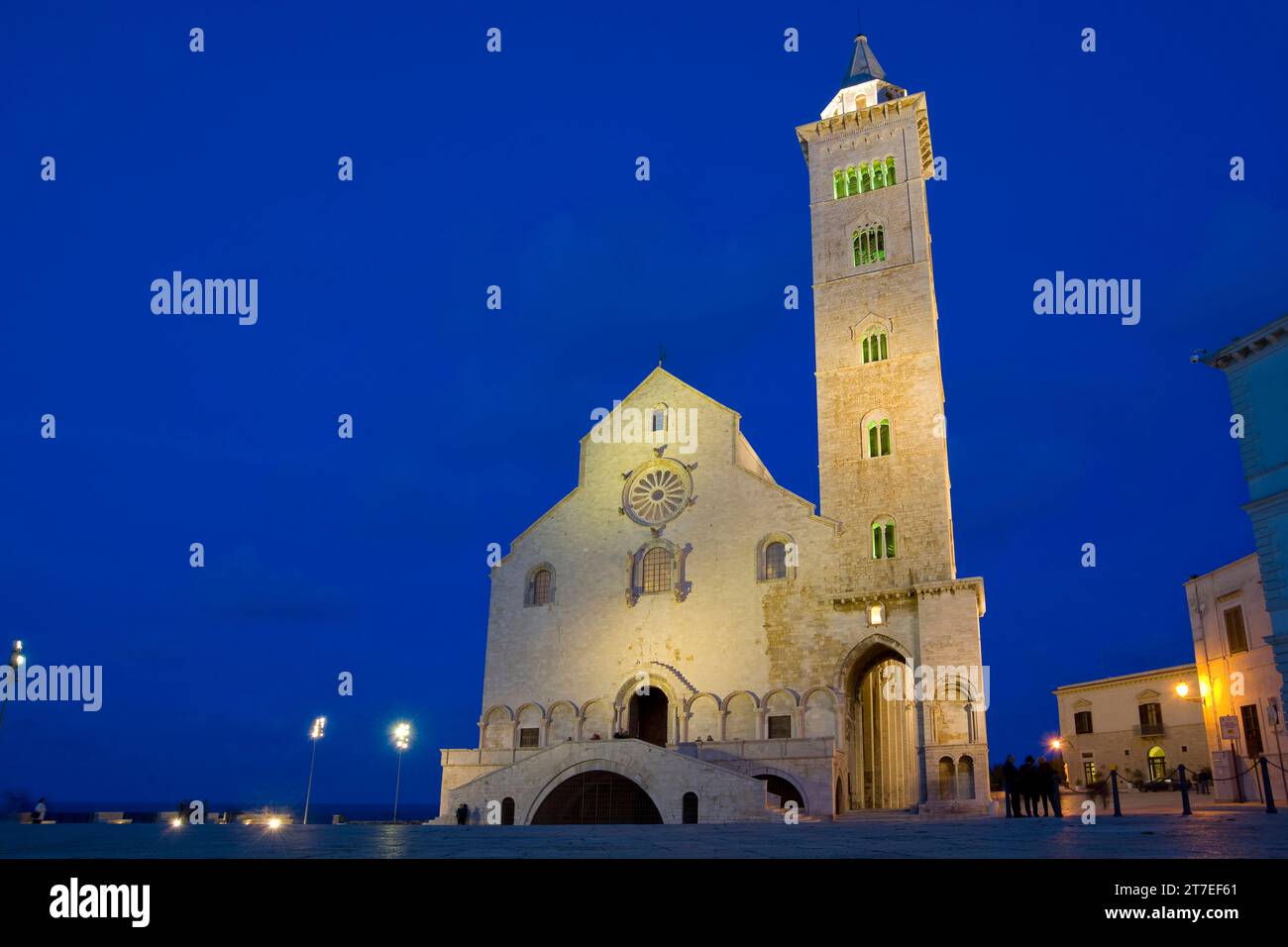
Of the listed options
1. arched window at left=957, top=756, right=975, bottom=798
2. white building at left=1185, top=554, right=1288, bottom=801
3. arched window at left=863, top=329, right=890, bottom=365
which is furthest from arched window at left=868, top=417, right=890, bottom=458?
white building at left=1185, top=554, right=1288, bottom=801

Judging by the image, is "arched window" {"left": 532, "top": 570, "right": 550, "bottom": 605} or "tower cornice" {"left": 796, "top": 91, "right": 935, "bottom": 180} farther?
"tower cornice" {"left": 796, "top": 91, "right": 935, "bottom": 180}

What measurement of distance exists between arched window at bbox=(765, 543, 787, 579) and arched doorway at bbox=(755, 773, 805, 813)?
7535 mm

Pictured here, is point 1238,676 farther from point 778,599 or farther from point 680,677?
point 680,677

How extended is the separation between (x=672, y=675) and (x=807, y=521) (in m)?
7.90

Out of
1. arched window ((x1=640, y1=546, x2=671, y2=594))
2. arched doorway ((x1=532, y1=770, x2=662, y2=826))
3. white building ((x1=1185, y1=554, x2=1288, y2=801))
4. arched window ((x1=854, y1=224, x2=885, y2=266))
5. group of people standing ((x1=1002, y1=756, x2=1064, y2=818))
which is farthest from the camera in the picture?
arched window ((x1=854, y1=224, x2=885, y2=266))

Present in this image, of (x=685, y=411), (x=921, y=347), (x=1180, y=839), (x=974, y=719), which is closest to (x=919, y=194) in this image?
(x=921, y=347)

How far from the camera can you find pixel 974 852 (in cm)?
568

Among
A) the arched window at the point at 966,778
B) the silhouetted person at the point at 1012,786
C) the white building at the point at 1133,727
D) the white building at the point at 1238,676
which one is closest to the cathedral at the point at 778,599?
the arched window at the point at 966,778

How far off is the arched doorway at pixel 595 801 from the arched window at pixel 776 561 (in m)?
9.81

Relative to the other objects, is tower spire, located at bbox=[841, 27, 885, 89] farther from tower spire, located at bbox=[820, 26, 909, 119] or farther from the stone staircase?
the stone staircase

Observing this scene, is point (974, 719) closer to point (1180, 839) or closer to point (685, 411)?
point (685, 411)

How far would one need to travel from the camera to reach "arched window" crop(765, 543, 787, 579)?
34.6 metres
